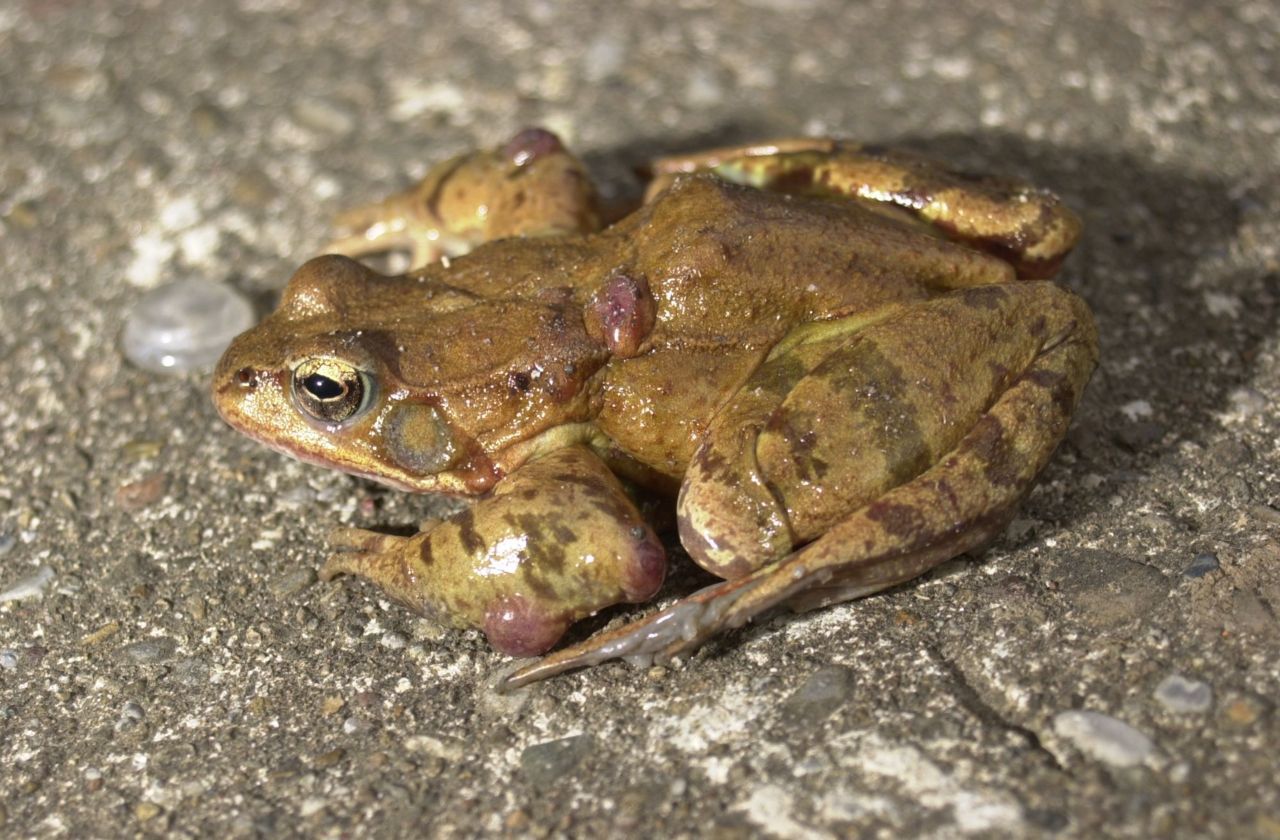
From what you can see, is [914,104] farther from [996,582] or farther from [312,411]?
[312,411]

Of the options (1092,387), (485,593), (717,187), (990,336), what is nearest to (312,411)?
(485,593)

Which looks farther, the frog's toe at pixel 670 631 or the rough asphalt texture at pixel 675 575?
the frog's toe at pixel 670 631

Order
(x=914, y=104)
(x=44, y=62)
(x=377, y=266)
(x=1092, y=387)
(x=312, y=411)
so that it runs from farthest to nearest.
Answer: (x=44, y=62) < (x=914, y=104) < (x=377, y=266) < (x=1092, y=387) < (x=312, y=411)

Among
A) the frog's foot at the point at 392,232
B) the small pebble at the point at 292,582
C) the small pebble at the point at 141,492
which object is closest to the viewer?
the small pebble at the point at 292,582

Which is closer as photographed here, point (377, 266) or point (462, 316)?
point (462, 316)

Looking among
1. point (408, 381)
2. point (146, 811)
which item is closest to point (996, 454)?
point (408, 381)

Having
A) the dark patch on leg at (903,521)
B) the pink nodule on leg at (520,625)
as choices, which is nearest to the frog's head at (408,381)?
the pink nodule on leg at (520,625)

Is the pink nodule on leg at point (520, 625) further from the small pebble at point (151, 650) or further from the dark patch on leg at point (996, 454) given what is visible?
the dark patch on leg at point (996, 454)
